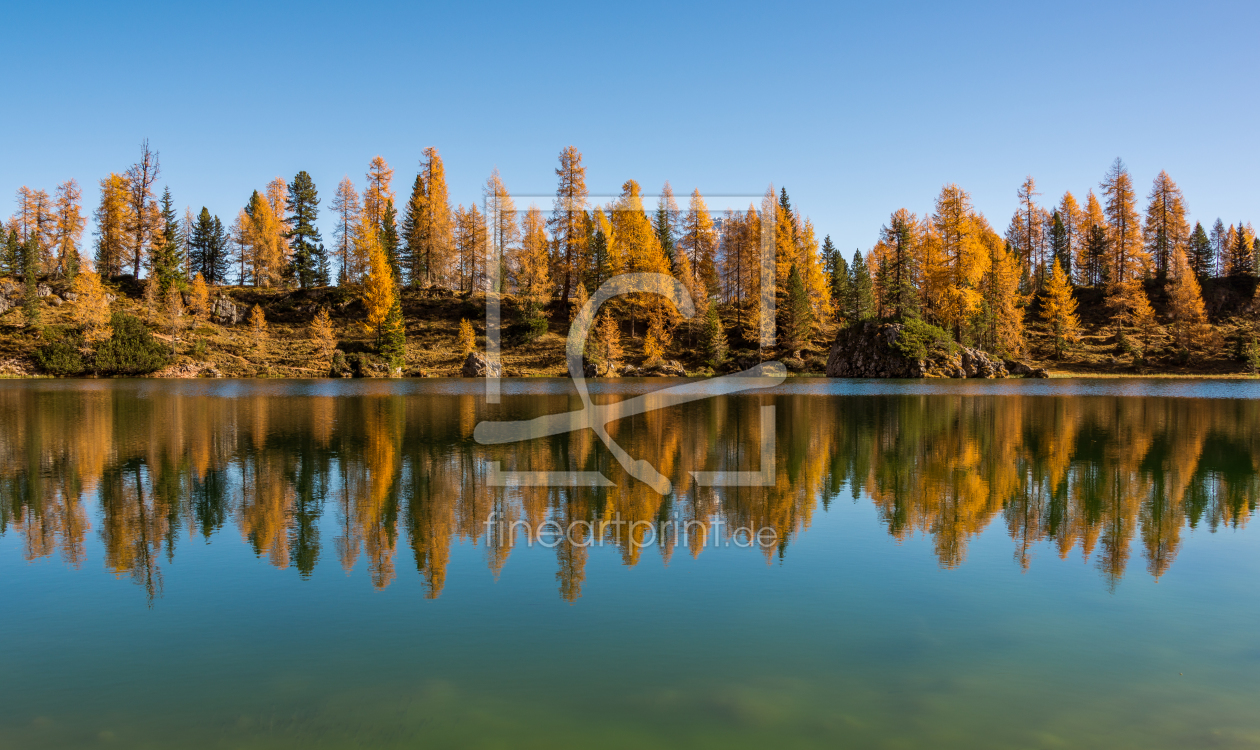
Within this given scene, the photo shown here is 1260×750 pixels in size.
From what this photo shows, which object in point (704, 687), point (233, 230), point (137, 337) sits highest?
point (233, 230)

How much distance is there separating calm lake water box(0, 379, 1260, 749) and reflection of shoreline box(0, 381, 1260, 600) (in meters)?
0.12

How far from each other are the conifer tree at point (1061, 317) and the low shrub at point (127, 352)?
84.2 metres

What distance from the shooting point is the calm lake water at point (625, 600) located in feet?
20.4

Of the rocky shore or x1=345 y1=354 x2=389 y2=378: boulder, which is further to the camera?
x1=345 y1=354 x2=389 y2=378: boulder

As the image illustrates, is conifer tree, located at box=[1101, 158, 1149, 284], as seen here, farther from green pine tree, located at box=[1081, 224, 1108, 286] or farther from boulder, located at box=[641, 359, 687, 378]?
boulder, located at box=[641, 359, 687, 378]

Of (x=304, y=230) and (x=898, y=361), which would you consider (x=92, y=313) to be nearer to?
(x=304, y=230)

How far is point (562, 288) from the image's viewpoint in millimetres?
85875

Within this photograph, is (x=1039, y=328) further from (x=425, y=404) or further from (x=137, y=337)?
(x=137, y=337)

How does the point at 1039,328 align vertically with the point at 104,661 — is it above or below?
above

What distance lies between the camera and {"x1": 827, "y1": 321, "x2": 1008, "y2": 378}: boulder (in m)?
66.8

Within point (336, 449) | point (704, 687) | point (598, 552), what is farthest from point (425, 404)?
point (704, 687)

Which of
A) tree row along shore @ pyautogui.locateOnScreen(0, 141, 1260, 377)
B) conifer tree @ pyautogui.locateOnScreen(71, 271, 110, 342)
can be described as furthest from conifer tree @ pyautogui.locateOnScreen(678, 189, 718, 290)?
conifer tree @ pyautogui.locateOnScreen(71, 271, 110, 342)

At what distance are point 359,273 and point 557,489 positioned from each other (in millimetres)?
81003

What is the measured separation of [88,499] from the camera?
14.4 m
